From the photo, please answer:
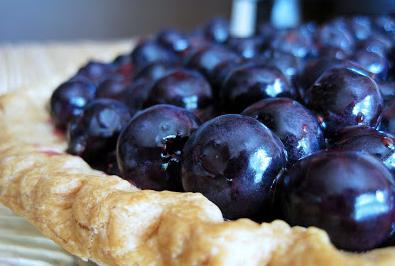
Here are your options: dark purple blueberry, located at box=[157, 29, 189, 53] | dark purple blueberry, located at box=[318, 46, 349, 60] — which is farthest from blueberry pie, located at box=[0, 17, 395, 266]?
dark purple blueberry, located at box=[157, 29, 189, 53]

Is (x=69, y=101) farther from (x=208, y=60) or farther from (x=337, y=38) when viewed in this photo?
(x=337, y=38)

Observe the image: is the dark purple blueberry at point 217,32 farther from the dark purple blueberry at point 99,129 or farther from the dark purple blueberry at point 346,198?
the dark purple blueberry at point 346,198

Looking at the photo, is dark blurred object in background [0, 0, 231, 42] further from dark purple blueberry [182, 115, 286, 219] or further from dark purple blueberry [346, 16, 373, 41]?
dark purple blueberry [182, 115, 286, 219]

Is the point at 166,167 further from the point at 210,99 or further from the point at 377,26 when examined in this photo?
the point at 377,26

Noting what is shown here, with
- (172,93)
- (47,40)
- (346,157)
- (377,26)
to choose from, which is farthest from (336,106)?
(47,40)

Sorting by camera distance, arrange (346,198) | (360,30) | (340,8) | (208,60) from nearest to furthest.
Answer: (346,198), (208,60), (360,30), (340,8)

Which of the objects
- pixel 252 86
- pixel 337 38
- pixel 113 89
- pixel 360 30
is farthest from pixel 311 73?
pixel 360 30

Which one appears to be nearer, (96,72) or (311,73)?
A: (311,73)
